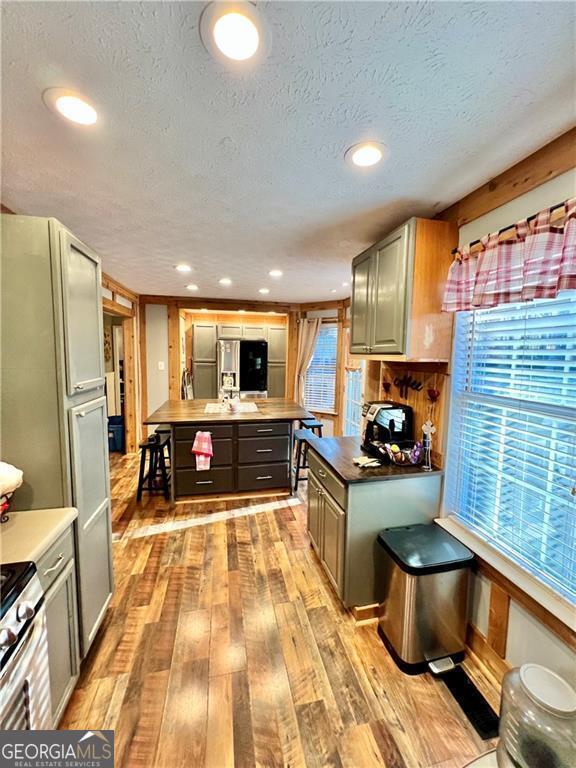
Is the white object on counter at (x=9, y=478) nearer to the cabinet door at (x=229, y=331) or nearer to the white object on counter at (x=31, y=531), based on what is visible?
the white object on counter at (x=31, y=531)

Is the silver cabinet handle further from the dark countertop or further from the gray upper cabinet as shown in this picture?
the gray upper cabinet

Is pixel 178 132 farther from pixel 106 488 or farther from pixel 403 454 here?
pixel 403 454

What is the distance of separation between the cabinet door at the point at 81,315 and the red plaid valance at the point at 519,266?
1.93 metres

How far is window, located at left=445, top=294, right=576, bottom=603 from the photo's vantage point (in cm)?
131

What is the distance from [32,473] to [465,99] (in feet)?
7.50

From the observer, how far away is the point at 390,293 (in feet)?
6.66

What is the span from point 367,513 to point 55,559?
5.17ft

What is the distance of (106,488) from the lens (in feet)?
6.02

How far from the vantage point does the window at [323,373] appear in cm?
550

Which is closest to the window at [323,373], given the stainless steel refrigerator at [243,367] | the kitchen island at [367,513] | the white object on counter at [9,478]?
the stainless steel refrigerator at [243,367]

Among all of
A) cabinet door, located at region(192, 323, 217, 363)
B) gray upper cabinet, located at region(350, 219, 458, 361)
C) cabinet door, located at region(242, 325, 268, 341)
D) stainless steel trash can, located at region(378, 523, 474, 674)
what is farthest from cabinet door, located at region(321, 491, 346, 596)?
cabinet door, located at region(192, 323, 217, 363)

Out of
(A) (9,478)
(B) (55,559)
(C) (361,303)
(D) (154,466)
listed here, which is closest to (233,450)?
(D) (154,466)

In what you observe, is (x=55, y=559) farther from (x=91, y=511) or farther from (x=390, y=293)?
(x=390, y=293)

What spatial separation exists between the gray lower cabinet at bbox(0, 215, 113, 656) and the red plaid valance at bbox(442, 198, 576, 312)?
1.94 m
